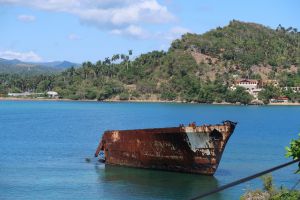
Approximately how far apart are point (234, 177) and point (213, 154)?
3.26 meters

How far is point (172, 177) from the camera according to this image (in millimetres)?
41031

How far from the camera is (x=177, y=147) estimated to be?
136ft

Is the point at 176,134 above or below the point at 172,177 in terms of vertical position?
above

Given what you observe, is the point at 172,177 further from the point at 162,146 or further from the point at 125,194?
the point at 125,194

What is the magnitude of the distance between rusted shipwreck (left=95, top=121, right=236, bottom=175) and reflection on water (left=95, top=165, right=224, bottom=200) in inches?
23.9

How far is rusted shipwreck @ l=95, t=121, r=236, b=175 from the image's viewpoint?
40312 millimetres

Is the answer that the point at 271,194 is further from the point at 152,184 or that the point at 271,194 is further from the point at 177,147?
the point at 177,147

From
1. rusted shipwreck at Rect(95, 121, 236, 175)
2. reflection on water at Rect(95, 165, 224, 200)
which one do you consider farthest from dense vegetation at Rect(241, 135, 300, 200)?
rusted shipwreck at Rect(95, 121, 236, 175)

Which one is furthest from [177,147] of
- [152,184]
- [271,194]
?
[271,194]

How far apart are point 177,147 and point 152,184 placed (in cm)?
349

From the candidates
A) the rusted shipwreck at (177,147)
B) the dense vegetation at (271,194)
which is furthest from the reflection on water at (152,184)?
the dense vegetation at (271,194)

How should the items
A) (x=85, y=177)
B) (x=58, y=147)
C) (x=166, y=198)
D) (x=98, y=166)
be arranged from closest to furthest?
(x=166, y=198) → (x=85, y=177) → (x=98, y=166) → (x=58, y=147)

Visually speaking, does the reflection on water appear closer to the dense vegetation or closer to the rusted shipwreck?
the rusted shipwreck

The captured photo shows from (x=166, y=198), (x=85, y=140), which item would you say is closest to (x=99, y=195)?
(x=166, y=198)
